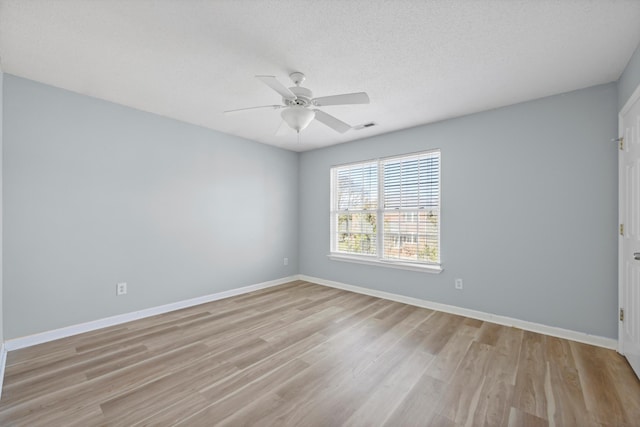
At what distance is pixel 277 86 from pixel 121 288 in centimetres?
294

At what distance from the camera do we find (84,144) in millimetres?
2920

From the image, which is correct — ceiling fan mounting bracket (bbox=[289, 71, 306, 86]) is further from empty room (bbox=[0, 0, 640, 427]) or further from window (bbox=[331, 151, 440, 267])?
window (bbox=[331, 151, 440, 267])

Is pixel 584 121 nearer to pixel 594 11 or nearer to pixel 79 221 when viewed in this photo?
pixel 594 11

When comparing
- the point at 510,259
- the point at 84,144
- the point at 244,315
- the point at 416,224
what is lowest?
the point at 244,315

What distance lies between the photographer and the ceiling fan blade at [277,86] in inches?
73.6

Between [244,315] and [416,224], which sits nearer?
[244,315]

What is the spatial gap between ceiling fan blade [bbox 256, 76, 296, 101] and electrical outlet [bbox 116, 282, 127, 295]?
2.86 meters

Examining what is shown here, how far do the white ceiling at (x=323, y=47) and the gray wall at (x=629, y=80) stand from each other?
0.06 metres

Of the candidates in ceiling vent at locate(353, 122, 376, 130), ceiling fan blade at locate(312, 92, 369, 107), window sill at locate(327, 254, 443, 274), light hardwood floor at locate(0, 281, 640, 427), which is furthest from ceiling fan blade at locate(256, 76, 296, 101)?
window sill at locate(327, 254, 443, 274)

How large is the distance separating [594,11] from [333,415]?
301 centimetres

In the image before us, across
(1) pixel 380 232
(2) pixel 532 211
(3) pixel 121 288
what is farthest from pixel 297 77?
(3) pixel 121 288

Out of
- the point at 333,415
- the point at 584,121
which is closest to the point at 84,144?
the point at 333,415

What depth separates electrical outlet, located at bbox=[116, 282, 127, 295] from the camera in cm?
313

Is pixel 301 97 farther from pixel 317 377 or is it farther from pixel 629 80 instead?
pixel 629 80
